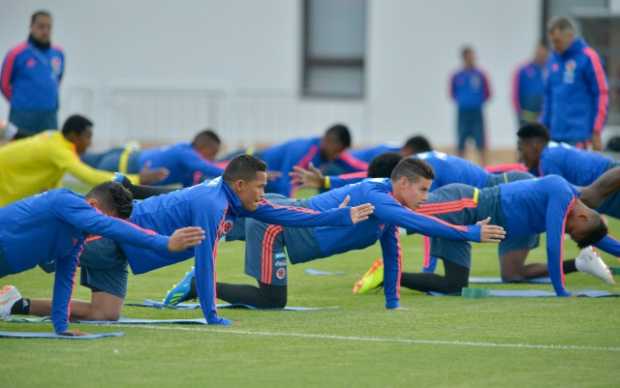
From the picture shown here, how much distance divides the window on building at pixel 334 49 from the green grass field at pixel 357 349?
17.5 meters

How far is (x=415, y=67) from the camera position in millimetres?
27906

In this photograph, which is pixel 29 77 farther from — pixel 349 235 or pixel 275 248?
pixel 349 235

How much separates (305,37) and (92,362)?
21084 millimetres

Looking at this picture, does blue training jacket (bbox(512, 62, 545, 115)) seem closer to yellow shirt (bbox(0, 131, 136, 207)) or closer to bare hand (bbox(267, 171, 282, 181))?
bare hand (bbox(267, 171, 282, 181))

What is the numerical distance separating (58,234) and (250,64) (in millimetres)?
19934

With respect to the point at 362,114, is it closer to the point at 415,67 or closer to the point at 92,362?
the point at 415,67

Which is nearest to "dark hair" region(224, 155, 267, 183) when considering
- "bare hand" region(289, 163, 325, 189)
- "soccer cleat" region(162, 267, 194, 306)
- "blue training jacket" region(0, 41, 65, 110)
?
"soccer cleat" region(162, 267, 194, 306)

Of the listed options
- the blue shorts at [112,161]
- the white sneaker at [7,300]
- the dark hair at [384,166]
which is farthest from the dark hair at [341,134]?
the white sneaker at [7,300]

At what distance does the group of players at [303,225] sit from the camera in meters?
9.14

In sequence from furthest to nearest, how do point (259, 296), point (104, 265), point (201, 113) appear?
point (201, 113)
point (259, 296)
point (104, 265)

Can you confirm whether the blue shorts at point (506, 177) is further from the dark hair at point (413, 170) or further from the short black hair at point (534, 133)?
the dark hair at point (413, 170)

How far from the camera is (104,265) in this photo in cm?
1035

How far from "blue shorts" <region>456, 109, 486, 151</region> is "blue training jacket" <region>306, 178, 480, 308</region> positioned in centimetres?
1487

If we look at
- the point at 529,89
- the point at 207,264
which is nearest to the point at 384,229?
the point at 207,264
